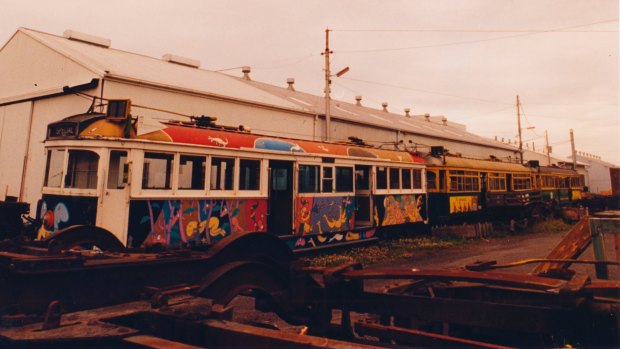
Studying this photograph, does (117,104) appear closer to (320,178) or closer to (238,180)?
(238,180)

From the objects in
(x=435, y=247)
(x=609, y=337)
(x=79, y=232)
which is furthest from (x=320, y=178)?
(x=609, y=337)

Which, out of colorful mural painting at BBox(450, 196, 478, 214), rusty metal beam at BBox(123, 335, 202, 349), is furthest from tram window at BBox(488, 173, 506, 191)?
rusty metal beam at BBox(123, 335, 202, 349)

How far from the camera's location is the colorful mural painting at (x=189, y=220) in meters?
7.64

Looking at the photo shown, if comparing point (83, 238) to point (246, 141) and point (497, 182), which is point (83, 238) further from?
point (497, 182)

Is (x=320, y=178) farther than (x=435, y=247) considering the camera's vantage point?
No

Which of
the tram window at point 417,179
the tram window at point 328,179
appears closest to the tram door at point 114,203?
the tram window at point 328,179

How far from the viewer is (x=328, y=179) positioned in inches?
462

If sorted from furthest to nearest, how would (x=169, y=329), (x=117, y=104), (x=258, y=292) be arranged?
(x=117, y=104)
(x=258, y=292)
(x=169, y=329)

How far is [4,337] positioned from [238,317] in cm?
435

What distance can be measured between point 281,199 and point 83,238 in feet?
22.0

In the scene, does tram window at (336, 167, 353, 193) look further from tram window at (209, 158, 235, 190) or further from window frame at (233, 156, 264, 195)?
tram window at (209, 158, 235, 190)

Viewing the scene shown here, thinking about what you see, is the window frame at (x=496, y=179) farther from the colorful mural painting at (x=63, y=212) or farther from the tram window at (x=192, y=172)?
the colorful mural painting at (x=63, y=212)

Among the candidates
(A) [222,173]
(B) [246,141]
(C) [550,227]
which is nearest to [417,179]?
(B) [246,141]

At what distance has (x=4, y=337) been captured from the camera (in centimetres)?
208
